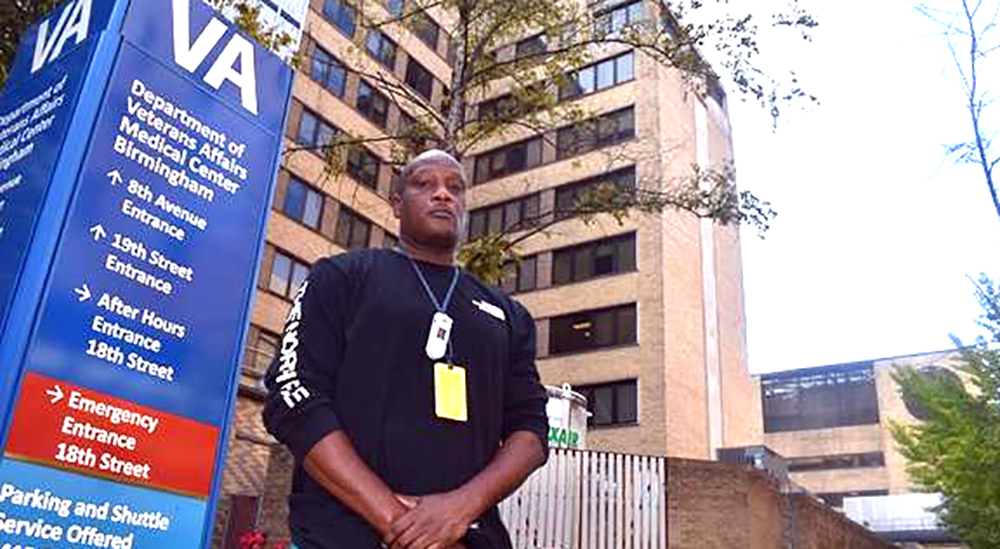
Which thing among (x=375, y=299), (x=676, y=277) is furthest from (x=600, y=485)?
(x=676, y=277)

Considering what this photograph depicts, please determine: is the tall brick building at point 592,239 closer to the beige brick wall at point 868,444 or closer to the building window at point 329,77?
the building window at point 329,77

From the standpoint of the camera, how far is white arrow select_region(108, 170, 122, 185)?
3904 mm

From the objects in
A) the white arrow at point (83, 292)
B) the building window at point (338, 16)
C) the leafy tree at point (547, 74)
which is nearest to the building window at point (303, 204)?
the building window at point (338, 16)

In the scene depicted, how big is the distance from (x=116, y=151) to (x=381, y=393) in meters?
2.38

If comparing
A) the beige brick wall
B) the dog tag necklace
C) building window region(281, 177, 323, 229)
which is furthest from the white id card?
the beige brick wall

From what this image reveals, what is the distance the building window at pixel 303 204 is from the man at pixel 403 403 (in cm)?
2703

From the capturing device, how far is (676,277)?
3244 cm

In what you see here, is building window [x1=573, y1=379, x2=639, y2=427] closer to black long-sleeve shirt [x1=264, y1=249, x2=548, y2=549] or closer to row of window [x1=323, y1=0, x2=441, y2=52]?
row of window [x1=323, y1=0, x2=441, y2=52]

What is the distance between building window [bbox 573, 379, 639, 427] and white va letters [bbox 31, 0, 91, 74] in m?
27.1

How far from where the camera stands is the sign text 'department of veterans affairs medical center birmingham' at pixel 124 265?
3.47 m

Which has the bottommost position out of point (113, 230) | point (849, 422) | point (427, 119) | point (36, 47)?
point (113, 230)

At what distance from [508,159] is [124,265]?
3417 cm

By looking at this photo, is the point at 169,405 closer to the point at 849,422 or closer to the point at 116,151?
the point at 116,151

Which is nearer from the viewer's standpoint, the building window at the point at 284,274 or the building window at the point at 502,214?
the building window at the point at 284,274
